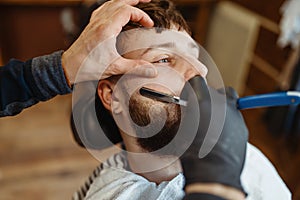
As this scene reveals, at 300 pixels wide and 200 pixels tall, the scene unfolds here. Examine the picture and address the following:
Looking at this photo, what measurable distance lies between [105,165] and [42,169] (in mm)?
1153

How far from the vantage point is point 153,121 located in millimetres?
649

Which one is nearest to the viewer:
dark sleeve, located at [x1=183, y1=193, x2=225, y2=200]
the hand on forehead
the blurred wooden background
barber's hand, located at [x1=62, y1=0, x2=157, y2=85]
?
dark sleeve, located at [x1=183, y1=193, x2=225, y2=200]

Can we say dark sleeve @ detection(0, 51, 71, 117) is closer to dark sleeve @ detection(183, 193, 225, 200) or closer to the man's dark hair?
the man's dark hair

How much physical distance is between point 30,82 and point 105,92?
18cm

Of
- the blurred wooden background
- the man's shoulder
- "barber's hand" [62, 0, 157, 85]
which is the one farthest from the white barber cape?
the blurred wooden background

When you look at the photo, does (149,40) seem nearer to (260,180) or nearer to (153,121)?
(153,121)

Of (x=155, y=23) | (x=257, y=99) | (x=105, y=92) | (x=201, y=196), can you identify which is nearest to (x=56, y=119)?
(x=105, y=92)

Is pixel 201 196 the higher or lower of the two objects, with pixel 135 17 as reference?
lower

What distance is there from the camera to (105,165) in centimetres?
79

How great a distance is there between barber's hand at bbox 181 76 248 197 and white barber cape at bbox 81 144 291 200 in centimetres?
22

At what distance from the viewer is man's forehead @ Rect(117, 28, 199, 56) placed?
66 centimetres

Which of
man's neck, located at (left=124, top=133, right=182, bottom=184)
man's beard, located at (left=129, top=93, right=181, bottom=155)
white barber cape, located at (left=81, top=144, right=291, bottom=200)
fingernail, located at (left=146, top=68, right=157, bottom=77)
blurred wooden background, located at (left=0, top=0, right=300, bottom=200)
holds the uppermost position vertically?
fingernail, located at (left=146, top=68, right=157, bottom=77)

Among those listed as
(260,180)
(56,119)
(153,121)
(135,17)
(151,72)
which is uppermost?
(135,17)

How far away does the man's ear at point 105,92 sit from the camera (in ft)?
2.30
